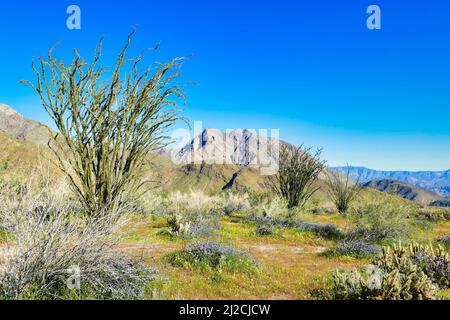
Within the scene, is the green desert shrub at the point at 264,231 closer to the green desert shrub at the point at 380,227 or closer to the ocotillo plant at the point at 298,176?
the green desert shrub at the point at 380,227

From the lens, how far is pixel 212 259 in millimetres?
8180

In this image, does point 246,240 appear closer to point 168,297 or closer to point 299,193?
point 168,297

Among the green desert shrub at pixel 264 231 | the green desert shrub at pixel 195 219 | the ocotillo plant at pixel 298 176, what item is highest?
the ocotillo plant at pixel 298 176

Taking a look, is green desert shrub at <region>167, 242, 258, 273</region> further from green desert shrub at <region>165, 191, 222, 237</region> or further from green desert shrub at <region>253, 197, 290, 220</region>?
green desert shrub at <region>253, 197, 290, 220</region>

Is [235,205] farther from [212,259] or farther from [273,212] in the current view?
[212,259]

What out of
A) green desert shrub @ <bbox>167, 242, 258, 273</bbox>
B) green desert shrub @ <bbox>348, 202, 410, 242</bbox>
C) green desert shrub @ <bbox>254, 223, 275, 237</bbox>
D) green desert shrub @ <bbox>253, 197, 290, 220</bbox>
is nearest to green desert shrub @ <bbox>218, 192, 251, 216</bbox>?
green desert shrub @ <bbox>253, 197, 290, 220</bbox>

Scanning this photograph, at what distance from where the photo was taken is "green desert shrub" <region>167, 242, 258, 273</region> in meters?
7.73

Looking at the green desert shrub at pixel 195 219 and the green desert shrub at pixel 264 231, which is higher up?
the green desert shrub at pixel 195 219

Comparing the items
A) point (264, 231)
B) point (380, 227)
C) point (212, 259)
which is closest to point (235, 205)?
point (264, 231)

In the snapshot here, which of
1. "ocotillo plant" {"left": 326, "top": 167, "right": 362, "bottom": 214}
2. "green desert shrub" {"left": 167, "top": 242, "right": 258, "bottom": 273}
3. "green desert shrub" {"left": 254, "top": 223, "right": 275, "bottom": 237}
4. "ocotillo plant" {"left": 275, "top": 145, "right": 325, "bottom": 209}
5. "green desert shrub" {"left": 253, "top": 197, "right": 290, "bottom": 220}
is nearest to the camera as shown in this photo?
"green desert shrub" {"left": 167, "top": 242, "right": 258, "bottom": 273}

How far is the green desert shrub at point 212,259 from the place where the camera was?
7730 millimetres

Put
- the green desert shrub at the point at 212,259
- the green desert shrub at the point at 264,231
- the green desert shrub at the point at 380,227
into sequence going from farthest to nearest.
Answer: the green desert shrub at the point at 264,231 < the green desert shrub at the point at 380,227 < the green desert shrub at the point at 212,259

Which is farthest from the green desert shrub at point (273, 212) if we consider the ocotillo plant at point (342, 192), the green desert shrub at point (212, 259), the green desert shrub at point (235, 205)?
the ocotillo plant at point (342, 192)
